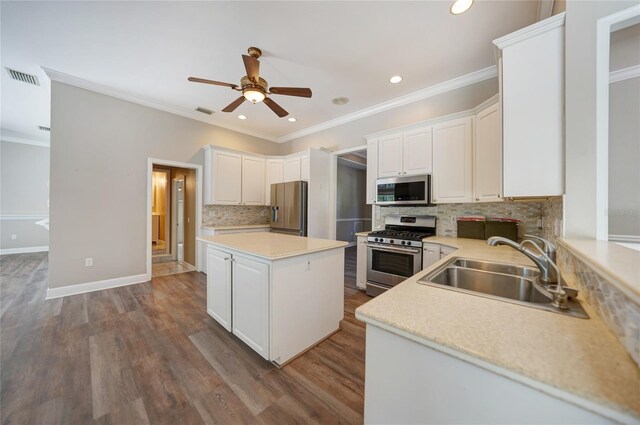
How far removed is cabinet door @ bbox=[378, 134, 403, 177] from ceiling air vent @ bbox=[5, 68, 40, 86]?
4943 millimetres

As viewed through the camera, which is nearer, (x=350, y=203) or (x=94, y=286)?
(x=94, y=286)

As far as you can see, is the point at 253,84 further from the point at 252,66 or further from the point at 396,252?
the point at 396,252

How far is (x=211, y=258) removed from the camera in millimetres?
2418

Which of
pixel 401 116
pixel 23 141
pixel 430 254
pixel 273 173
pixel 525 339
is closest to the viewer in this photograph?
pixel 525 339

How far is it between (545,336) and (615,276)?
25 cm

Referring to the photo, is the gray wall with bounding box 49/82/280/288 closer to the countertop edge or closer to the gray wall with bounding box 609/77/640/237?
the countertop edge

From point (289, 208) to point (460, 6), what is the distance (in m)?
3.50

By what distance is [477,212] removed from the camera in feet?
9.62

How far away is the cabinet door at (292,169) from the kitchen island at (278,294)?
8.34 ft

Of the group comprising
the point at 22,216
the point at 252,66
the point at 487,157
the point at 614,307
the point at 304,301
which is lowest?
the point at 304,301

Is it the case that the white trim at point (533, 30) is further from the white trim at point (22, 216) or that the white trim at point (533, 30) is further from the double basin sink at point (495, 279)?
the white trim at point (22, 216)

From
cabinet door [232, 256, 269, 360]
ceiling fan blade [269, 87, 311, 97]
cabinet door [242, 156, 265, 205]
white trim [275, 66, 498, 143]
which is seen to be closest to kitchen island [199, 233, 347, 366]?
cabinet door [232, 256, 269, 360]

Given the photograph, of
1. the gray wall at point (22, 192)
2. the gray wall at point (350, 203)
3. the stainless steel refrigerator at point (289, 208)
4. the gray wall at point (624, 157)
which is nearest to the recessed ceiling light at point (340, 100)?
the stainless steel refrigerator at point (289, 208)

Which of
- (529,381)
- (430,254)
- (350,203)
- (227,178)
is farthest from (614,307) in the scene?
(350,203)
